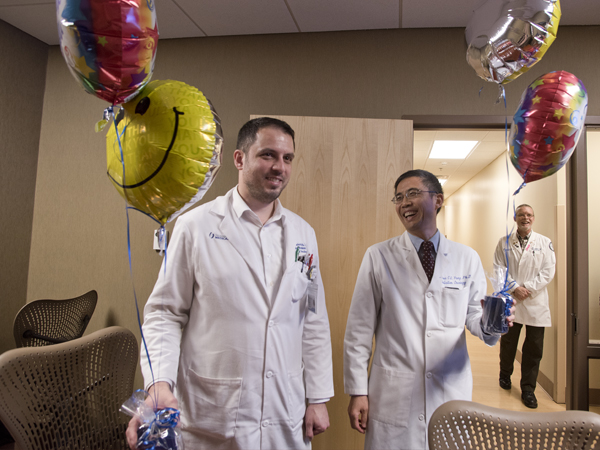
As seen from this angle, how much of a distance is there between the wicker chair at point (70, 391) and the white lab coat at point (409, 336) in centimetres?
89

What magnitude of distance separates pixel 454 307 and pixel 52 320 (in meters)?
2.34

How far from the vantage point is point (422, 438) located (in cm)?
133

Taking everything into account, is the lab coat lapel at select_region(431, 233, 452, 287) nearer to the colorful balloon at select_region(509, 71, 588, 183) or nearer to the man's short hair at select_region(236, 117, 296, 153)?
the colorful balloon at select_region(509, 71, 588, 183)

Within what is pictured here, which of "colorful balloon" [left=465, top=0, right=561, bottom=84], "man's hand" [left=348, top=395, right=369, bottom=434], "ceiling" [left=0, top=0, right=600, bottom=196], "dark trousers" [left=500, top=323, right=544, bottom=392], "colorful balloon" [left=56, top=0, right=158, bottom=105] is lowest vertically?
"dark trousers" [left=500, top=323, right=544, bottom=392]

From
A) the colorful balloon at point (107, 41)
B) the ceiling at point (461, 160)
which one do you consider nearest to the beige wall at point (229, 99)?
the ceiling at point (461, 160)

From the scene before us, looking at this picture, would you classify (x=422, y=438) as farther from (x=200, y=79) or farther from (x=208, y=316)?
(x=200, y=79)

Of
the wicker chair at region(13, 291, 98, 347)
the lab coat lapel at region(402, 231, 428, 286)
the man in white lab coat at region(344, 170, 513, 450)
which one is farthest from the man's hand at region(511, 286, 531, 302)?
the wicker chair at region(13, 291, 98, 347)

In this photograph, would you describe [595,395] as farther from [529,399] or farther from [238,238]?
[238,238]

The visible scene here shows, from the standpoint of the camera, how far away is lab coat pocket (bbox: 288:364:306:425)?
1.23m

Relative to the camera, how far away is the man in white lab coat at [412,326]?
135 centimetres

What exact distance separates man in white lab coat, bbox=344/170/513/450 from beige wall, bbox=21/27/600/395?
3.99 feet

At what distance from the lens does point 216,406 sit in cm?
118

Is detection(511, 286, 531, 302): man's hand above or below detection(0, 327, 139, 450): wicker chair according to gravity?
above

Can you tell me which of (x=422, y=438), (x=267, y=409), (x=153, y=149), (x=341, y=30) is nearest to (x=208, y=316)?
(x=267, y=409)
